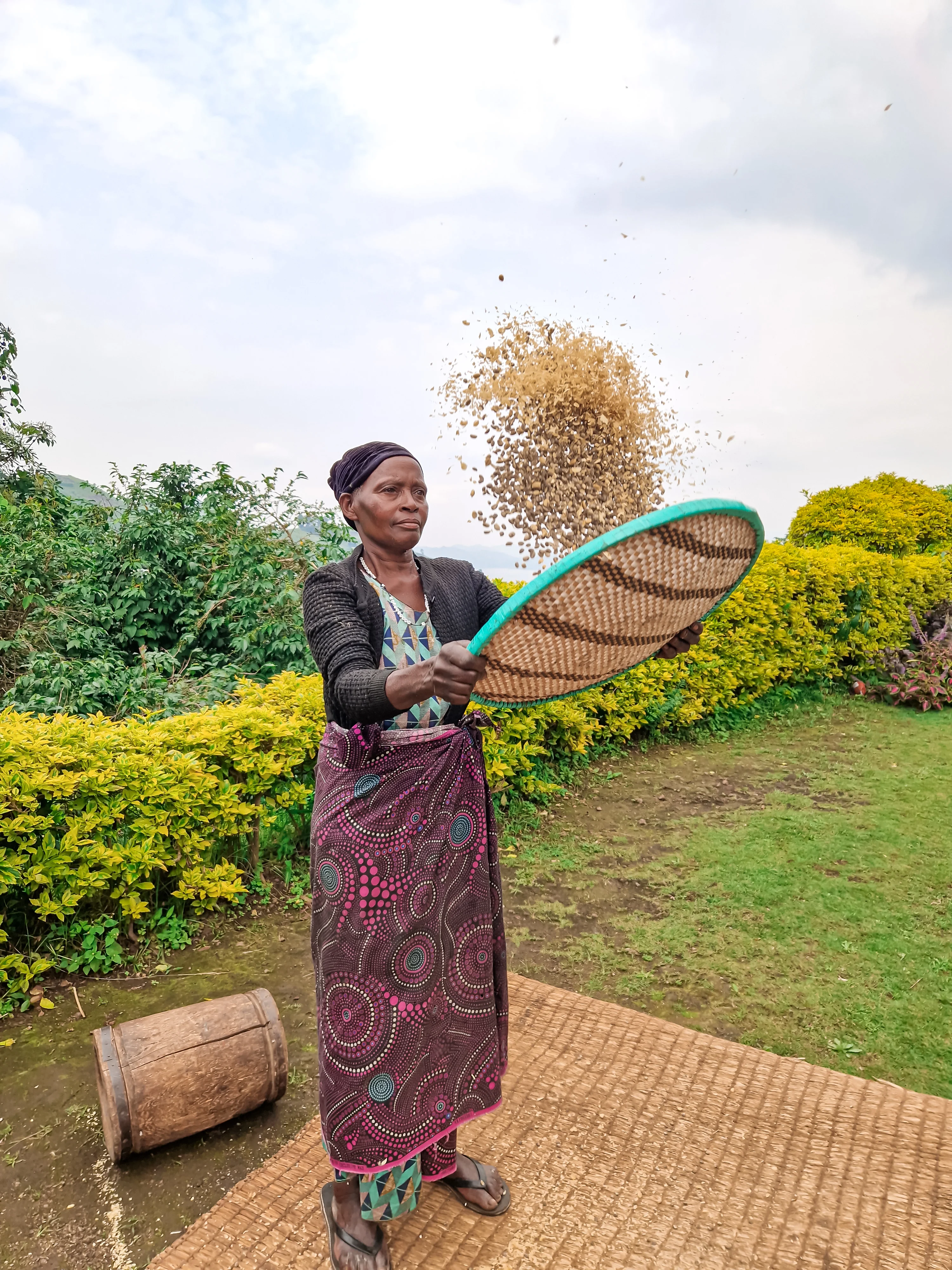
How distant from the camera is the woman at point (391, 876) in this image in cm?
191

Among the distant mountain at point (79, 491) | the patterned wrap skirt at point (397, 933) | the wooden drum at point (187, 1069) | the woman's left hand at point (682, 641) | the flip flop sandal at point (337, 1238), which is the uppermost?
the distant mountain at point (79, 491)

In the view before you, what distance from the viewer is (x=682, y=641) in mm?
2201

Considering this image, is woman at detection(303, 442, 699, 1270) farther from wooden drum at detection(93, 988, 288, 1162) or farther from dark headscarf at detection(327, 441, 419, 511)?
wooden drum at detection(93, 988, 288, 1162)

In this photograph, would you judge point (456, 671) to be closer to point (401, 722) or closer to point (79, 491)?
point (401, 722)

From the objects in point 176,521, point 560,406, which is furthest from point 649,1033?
point 560,406

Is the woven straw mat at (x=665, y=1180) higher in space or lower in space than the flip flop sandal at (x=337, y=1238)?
lower

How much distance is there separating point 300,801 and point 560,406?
33.6 ft

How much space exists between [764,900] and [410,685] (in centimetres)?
353

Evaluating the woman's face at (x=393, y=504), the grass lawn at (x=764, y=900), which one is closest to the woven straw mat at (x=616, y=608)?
the woman's face at (x=393, y=504)

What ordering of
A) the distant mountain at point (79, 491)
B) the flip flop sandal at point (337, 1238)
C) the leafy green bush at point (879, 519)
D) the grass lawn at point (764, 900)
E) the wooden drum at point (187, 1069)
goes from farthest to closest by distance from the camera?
the leafy green bush at point (879, 519) → the distant mountain at point (79, 491) → the grass lawn at point (764, 900) → the wooden drum at point (187, 1069) → the flip flop sandal at point (337, 1238)

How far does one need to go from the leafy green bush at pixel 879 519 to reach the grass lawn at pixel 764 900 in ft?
20.5

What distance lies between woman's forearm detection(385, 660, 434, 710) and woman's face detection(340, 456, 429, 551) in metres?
0.42

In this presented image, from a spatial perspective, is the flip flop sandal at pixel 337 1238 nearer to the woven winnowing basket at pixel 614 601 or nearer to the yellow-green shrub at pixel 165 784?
the woven winnowing basket at pixel 614 601

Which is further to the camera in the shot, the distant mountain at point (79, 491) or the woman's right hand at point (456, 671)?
the distant mountain at point (79, 491)
